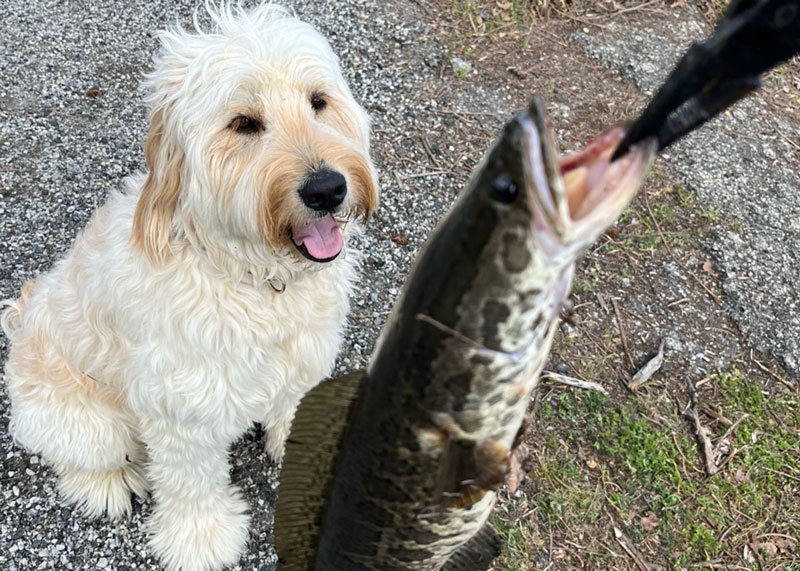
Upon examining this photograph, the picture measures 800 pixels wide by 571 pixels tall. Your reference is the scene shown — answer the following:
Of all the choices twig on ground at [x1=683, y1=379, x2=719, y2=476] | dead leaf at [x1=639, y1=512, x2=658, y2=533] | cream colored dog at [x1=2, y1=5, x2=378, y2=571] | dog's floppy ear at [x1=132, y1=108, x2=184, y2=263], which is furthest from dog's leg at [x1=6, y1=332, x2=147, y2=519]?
twig on ground at [x1=683, y1=379, x2=719, y2=476]

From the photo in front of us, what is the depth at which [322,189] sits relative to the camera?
2.17 m

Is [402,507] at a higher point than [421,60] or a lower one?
higher

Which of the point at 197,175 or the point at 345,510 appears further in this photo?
the point at 197,175

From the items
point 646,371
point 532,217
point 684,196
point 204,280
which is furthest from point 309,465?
point 684,196

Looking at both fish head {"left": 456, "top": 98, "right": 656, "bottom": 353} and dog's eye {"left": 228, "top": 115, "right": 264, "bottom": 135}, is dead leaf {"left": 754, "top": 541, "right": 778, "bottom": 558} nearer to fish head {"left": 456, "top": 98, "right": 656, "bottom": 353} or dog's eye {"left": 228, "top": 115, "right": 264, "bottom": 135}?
fish head {"left": 456, "top": 98, "right": 656, "bottom": 353}

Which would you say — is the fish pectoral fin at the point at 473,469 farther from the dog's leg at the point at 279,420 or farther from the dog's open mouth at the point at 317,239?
the dog's leg at the point at 279,420

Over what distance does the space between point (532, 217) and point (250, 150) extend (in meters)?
1.58

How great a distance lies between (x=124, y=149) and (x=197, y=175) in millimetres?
2969

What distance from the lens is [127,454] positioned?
3135 mm

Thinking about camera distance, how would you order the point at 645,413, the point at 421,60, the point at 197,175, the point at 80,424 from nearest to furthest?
the point at 197,175, the point at 80,424, the point at 645,413, the point at 421,60

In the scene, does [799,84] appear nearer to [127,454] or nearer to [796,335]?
[796,335]

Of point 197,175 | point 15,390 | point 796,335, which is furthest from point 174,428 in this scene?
point 796,335

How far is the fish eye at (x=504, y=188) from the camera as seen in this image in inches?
35.7

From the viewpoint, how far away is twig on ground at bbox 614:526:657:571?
130 inches
